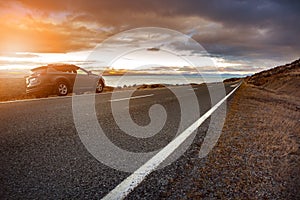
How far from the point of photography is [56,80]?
1362 centimetres

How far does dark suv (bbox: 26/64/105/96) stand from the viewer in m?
13.3

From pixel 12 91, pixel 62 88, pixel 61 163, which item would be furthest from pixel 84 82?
pixel 61 163

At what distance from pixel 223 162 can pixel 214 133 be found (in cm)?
188

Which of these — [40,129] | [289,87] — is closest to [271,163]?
[40,129]

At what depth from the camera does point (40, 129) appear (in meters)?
5.34

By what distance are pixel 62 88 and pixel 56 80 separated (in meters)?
0.58

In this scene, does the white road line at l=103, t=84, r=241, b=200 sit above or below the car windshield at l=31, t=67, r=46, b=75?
below

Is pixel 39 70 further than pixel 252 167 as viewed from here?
Yes

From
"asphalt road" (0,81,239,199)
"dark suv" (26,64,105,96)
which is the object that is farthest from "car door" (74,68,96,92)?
"asphalt road" (0,81,239,199)

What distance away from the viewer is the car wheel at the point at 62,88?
45.1 feet

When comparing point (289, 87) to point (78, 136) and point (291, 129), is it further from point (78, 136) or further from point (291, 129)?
point (78, 136)

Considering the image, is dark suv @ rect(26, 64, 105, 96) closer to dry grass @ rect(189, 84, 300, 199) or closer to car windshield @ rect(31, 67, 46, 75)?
car windshield @ rect(31, 67, 46, 75)

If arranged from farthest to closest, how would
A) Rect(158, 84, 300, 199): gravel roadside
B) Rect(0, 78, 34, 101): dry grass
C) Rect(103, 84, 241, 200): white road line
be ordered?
Rect(0, 78, 34, 101): dry grass
Rect(158, 84, 300, 199): gravel roadside
Rect(103, 84, 241, 200): white road line

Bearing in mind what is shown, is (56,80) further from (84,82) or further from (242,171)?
(242,171)
